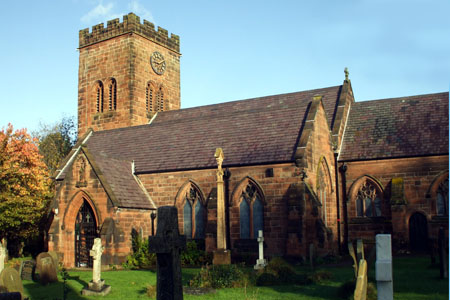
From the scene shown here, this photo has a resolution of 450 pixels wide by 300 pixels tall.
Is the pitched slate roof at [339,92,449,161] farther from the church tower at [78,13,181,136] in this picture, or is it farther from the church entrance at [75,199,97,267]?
the church tower at [78,13,181,136]

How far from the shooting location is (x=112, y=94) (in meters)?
42.7

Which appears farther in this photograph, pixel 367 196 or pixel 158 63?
pixel 158 63

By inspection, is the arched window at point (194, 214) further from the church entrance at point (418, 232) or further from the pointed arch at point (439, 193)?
the pointed arch at point (439, 193)

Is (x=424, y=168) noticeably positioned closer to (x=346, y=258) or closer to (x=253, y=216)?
(x=346, y=258)

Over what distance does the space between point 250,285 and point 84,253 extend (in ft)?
43.3

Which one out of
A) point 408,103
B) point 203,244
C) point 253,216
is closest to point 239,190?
point 253,216

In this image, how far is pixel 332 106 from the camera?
1313 inches

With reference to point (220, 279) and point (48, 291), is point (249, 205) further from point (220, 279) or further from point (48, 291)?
point (48, 291)

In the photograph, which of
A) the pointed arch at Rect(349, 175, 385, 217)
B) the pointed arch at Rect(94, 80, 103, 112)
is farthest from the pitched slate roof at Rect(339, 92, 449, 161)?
the pointed arch at Rect(94, 80, 103, 112)

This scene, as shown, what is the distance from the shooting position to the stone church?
25.8m

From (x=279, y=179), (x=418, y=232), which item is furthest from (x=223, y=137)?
(x=418, y=232)

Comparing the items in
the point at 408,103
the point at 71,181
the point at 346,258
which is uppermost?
the point at 408,103

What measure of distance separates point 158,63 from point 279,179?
72.0 feet

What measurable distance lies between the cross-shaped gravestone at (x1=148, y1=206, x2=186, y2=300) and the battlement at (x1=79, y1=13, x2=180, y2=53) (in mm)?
34950
